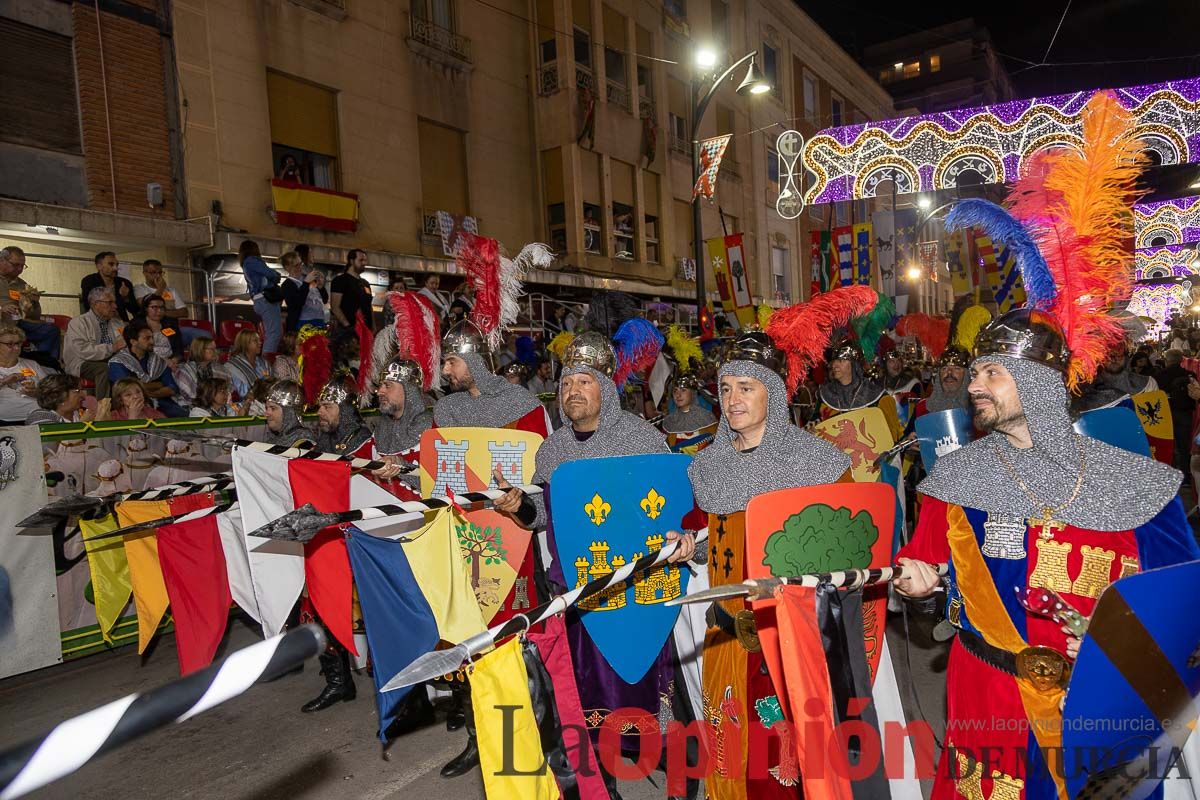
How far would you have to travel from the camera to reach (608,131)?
59.8 ft

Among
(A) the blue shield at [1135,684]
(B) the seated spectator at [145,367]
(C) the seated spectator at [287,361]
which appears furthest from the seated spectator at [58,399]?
(A) the blue shield at [1135,684]

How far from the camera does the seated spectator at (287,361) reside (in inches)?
329

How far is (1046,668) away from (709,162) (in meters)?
12.2

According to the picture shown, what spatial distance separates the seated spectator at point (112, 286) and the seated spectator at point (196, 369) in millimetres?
655

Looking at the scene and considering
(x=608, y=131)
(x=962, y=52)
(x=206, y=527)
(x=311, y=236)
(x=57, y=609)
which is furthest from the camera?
(x=962, y=52)

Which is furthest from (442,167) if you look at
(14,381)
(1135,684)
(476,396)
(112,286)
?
(1135,684)

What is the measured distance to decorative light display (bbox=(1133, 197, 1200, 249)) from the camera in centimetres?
1917

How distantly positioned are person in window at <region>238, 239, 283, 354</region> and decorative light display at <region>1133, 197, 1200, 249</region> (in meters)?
20.4

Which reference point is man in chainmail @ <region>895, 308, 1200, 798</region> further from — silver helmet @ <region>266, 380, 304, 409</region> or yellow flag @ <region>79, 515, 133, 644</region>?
yellow flag @ <region>79, 515, 133, 644</region>

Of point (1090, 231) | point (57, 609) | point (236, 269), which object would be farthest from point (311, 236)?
point (1090, 231)

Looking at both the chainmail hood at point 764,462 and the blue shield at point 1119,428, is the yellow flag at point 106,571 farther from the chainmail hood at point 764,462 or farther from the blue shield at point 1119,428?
the blue shield at point 1119,428

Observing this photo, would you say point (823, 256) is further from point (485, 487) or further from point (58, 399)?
point (58, 399)

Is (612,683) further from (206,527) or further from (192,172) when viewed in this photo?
(192,172)

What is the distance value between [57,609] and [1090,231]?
20.2ft
